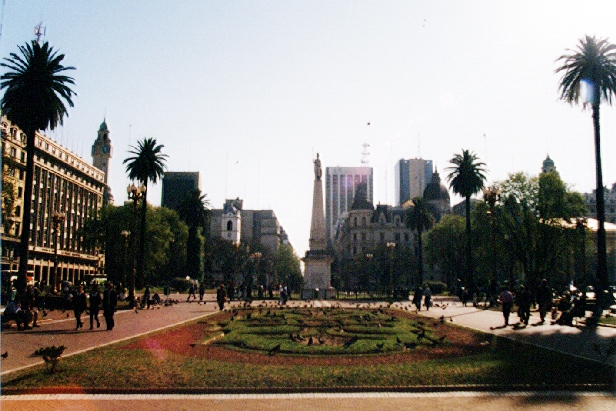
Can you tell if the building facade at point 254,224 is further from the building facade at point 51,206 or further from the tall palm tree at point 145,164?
the tall palm tree at point 145,164

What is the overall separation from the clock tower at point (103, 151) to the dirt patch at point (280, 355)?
4971 inches

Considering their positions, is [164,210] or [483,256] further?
[164,210]

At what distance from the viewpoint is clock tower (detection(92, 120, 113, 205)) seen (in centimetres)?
13688

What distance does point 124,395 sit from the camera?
36.0ft

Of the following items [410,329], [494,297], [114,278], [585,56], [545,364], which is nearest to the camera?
[545,364]

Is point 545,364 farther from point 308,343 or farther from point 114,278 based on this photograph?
point 114,278

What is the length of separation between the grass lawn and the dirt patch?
0.03 metres

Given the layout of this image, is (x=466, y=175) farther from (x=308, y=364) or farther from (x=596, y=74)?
(x=308, y=364)

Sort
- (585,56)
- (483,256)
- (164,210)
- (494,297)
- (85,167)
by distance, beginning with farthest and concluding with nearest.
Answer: (85,167), (164,210), (483,256), (494,297), (585,56)

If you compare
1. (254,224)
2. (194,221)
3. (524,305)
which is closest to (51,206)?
(194,221)

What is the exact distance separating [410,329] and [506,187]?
145 ft

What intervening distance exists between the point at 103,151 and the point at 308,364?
134794 millimetres

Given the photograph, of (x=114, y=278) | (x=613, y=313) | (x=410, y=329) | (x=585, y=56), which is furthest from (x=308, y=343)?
(x=114, y=278)

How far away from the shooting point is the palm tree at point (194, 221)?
8581 centimetres
